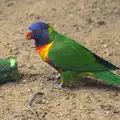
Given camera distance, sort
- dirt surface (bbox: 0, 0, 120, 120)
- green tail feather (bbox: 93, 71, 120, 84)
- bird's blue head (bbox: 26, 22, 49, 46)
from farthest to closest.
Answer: bird's blue head (bbox: 26, 22, 49, 46) < green tail feather (bbox: 93, 71, 120, 84) < dirt surface (bbox: 0, 0, 120, 120)

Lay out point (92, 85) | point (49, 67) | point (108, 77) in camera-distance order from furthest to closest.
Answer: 1. point (49, 67)
2. point (92, 85)
3. point (108, 77)

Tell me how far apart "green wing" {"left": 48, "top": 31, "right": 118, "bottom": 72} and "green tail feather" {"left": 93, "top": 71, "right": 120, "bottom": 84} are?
5 cm

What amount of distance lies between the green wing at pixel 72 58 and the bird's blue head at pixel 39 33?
112 millimetres

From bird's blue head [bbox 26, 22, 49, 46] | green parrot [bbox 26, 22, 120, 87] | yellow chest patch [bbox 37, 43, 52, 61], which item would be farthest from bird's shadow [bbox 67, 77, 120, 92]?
bird's blue head [bbox 26, 22, 49, 46]

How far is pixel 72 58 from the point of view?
404cm

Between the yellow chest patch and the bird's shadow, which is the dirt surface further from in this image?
the yellow chest patch

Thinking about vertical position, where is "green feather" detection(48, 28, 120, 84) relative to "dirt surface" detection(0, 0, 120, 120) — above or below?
above

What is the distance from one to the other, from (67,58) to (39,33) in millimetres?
376

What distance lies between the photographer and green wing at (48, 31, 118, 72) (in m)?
4.01

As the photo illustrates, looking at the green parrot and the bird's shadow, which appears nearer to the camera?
the green parrot

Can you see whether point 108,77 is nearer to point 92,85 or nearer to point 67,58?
point 92,85

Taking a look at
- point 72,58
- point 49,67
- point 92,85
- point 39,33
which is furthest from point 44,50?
point 92,85

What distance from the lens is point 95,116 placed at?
3662mm

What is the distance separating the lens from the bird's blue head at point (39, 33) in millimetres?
4078
